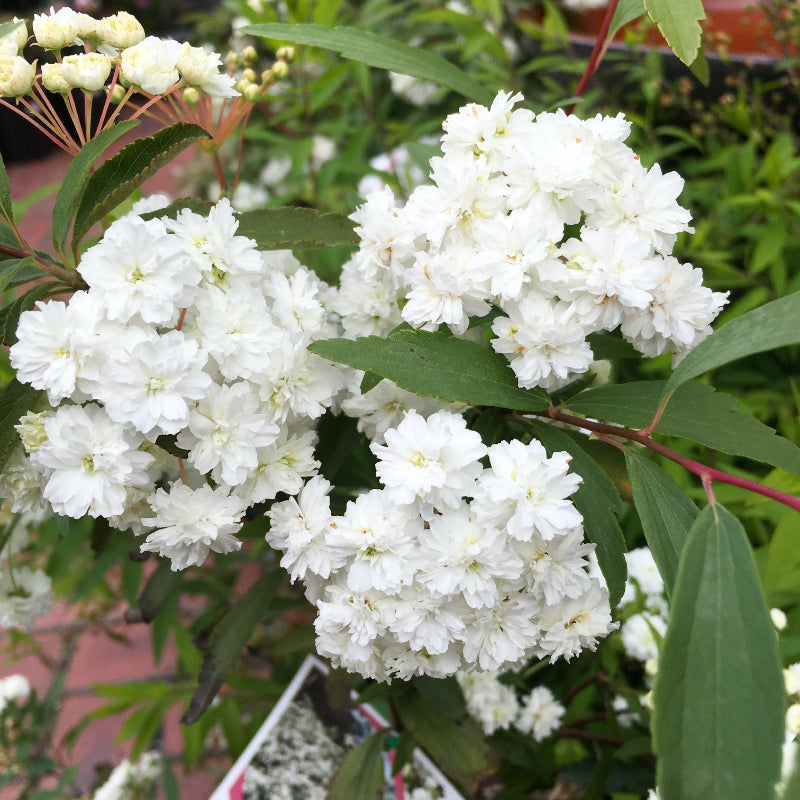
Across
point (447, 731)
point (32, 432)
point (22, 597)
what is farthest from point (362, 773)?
point (32, 432)

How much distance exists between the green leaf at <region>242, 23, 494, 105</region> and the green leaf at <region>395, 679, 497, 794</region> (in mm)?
741

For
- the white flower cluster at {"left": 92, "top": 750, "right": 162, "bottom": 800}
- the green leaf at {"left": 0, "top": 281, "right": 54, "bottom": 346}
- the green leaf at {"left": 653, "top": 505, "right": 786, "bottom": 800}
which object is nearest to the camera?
the green leaf at {"left": 653, "top": 505, "right": 786, "bottom": 800}

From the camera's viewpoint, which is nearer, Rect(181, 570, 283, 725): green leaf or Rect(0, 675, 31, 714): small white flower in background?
Rect(181, 570, 283, 725): green leaf

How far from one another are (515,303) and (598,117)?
0.19 m

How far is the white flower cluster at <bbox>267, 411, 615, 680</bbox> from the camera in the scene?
0.59 meters

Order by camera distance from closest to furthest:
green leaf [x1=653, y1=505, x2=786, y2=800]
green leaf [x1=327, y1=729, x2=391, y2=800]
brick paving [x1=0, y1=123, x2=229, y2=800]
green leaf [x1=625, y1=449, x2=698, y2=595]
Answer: green leaf [x1=653, y1=505, x2=786, y2=800] → green leaf [x1=625, y1=449, x2=698, y2=595] → green leaf [x1=327, y1=729, x2=391, y2=800] → brick paving [x1=0, y1=123, x2=229, y2=800]

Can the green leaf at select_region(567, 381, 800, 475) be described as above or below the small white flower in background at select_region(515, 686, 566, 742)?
above

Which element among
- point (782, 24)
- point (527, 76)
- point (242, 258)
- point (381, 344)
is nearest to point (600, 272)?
point (381, 344)

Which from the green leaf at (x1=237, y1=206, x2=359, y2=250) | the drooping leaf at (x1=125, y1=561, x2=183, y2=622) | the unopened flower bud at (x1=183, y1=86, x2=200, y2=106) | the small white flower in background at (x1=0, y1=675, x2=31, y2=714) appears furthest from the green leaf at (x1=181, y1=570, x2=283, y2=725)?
the small white flower in background at (x1=0, y1=675, x2=31, y2=714)

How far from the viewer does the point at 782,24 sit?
167 centimetres

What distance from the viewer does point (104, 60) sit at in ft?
2.32

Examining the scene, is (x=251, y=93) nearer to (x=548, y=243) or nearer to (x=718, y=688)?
(x=548, y=243)

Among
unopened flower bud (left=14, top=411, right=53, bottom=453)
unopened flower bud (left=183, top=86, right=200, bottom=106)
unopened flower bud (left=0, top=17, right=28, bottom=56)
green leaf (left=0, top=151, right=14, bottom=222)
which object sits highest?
unopened flower bud (left=0, top=17, right=28, bottom=56)

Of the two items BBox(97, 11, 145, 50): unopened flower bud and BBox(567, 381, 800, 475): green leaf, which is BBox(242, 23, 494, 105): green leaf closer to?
BBox(97, 11, 145, 50): unopened flower bud
